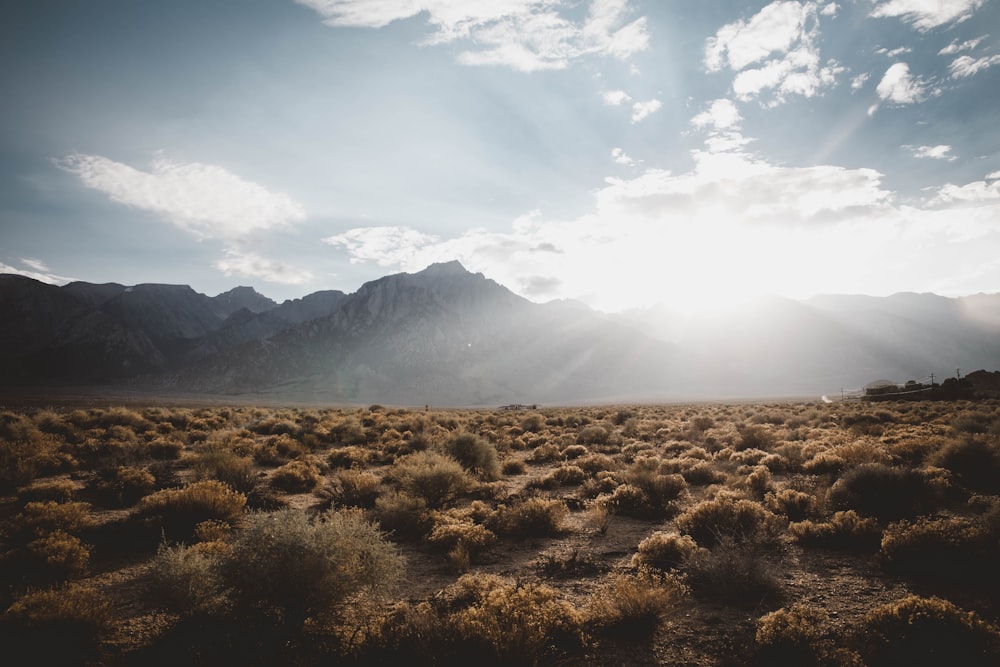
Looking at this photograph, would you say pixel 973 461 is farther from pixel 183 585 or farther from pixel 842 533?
pixel 183 585

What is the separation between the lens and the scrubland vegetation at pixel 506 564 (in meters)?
4.62

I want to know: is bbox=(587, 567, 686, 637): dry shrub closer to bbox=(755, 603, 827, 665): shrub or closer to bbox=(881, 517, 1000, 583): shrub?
bbox=(755, 603, 827, 665): shrub

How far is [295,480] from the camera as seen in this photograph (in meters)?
11.6

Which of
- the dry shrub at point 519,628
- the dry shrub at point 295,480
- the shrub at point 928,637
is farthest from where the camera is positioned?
the dry shrub at point 295,480

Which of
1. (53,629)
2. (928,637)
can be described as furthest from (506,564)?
(53,629)

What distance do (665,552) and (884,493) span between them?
16.9 ft

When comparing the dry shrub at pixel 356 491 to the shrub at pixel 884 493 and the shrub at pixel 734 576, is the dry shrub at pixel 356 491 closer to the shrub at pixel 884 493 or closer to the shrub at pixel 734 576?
the shrub at pixel 734 576

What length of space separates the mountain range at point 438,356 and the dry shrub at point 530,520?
11836 cm

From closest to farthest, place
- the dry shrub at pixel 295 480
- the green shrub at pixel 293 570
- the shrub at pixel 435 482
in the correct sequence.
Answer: the green shrub at pixel 293 570 → the shrub at pixel 435 482 → the dry shrub at pixel 295 480

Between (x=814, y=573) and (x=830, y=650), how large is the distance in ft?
7.48

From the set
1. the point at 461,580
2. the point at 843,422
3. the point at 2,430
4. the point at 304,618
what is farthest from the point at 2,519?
the point at 843,422

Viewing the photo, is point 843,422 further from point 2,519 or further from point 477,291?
point 477,291

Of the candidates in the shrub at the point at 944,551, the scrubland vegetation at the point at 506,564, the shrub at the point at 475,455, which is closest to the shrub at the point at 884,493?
the scrubland vegetation at the point at 506,564

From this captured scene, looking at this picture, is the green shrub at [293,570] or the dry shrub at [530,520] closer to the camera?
the green shrub at [293,570]
